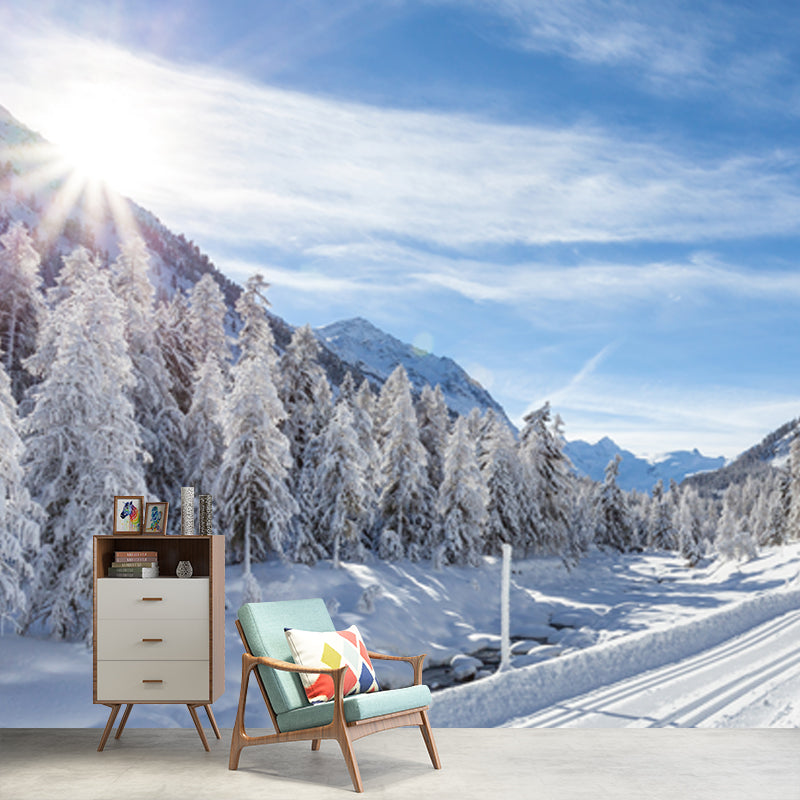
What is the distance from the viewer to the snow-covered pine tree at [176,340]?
29.2 ft

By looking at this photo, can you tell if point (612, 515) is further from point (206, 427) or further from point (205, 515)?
point (206, 427)

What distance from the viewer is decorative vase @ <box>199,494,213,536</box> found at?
579 cm

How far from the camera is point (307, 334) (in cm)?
870

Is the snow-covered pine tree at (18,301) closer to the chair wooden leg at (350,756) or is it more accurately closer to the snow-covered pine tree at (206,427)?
the snow-covered pine tree at (206,427)

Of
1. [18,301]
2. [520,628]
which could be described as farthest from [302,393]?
[520,628]

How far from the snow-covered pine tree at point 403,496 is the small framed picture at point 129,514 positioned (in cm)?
313

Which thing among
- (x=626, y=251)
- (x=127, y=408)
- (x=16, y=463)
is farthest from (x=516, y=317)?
(x=16, y=463)

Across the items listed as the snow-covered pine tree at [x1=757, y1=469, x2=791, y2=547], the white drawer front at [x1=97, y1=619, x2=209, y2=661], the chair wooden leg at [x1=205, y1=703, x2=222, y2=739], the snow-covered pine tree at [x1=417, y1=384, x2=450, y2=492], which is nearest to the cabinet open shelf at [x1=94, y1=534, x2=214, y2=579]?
the white drawer front at [x1=97, y1=619, x2=209, y2=661]

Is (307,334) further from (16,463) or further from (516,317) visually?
(16,463)

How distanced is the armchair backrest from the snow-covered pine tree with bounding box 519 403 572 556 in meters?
3.65

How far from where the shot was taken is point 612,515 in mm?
7969

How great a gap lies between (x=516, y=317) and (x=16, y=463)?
500 centimetres

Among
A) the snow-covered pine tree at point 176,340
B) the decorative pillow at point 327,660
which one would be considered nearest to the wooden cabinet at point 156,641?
the decorative pillow at point 327,660

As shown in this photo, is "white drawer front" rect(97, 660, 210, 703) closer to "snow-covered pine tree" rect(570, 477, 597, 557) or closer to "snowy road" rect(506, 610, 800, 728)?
"snowy road" rect(506, 610, 800, 728)
